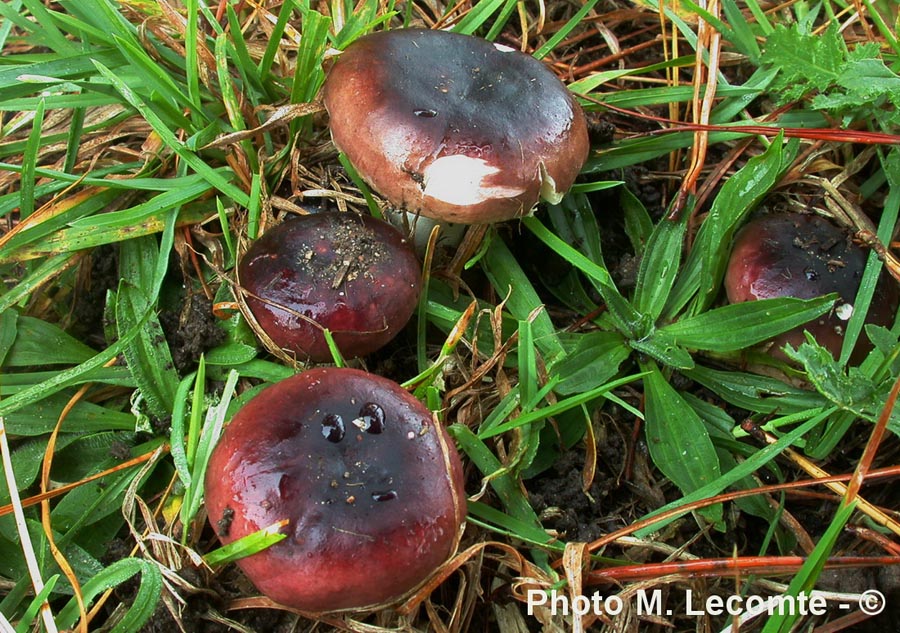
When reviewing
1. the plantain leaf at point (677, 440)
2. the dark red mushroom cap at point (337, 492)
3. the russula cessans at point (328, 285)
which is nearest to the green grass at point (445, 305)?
the plantain leaf at point (677, 440)

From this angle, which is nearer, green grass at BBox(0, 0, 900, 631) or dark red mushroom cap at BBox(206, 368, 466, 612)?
dark red mushroom cap at BBox(206, 368, 466, 612)

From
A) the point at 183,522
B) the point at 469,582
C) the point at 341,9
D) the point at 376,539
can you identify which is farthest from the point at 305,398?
the point at 341,9

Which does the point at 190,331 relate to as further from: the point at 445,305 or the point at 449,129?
the point at 449,129

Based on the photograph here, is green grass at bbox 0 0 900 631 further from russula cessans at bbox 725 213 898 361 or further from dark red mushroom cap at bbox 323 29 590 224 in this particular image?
dark red mushroom cap at bbox 323 29 590 224

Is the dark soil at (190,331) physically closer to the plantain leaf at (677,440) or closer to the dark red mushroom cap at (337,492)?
the dark red mushroom cap at (337,492)

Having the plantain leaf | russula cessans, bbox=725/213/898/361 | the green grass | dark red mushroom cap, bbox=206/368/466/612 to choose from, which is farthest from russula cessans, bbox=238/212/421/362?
russula cessans, bbox=725/213/898/361
